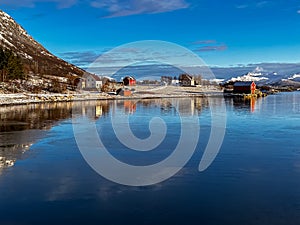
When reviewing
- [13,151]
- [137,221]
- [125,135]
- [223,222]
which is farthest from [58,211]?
[125,135]

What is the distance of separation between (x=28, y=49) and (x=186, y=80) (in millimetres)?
45458

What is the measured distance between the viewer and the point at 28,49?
102 metres

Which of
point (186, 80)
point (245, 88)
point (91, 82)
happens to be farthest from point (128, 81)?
point (186, 80)

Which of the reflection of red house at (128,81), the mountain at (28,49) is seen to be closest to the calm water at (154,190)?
the reflection of red house at (128,81)

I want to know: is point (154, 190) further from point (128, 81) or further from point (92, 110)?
point (128, 81)

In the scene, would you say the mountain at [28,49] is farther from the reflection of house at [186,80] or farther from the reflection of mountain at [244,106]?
the reflection of mountain at [244,106]

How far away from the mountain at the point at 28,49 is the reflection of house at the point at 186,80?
2922 centimetres

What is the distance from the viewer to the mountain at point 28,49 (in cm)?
8938

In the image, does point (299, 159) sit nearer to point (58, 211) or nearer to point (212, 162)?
point (212, 162)

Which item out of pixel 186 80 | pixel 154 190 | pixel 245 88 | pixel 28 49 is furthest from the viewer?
pixel 186 80

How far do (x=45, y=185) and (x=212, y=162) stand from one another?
4.07 m

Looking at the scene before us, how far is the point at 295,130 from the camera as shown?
15094mm

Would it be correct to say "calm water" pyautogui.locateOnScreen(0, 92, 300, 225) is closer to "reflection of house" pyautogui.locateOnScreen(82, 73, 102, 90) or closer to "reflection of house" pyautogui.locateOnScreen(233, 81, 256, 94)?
"reflection of house" pyautogui.locateOnScreen(82, 73, 102, 90)

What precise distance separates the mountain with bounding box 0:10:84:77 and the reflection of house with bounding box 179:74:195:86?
29.2 metres
